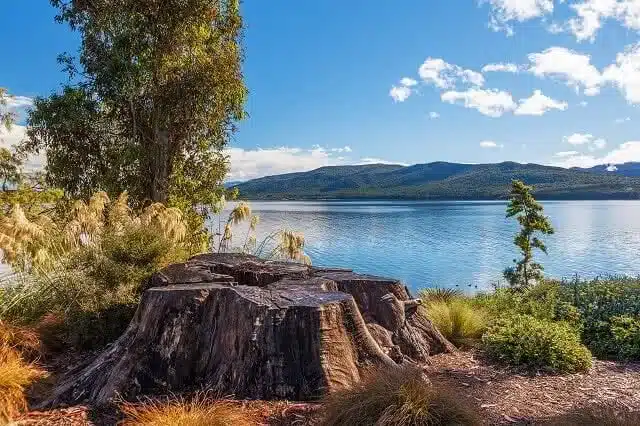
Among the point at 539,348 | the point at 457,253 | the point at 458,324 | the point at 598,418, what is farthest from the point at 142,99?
the point at 457,253

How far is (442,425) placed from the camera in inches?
135

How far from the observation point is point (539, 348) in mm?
5930

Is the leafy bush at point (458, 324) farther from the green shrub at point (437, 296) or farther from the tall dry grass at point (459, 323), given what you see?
the green shrub at point (437, 296)

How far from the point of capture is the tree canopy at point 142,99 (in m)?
12.3

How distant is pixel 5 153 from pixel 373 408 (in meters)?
14.5

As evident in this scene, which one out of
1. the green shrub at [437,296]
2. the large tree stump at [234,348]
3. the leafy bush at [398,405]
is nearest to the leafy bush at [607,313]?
the green shrub at [437,296]

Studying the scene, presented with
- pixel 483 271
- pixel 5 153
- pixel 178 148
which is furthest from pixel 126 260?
pixel 483 271

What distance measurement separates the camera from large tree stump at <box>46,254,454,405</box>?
14.9 feet

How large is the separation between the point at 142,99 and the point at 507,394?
11257 millimetres

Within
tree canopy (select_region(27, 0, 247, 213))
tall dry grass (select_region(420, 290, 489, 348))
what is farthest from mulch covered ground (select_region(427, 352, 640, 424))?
tree canopy (select_region(27, 0, 247, 213))

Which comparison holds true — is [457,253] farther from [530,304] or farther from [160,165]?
[530,304]

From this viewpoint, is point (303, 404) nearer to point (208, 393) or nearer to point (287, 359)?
point (287, 359)

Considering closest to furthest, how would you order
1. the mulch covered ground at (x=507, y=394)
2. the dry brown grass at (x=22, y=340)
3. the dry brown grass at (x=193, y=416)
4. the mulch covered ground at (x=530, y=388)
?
the dry brown grass at (x=193, y=416), the mulch covered ground at (x=507, y=394), the mulch covered ground at (x=530, y=388), the dry brown grass at (x=22, y=340)

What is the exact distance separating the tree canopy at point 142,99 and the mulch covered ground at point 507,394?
8.95m
